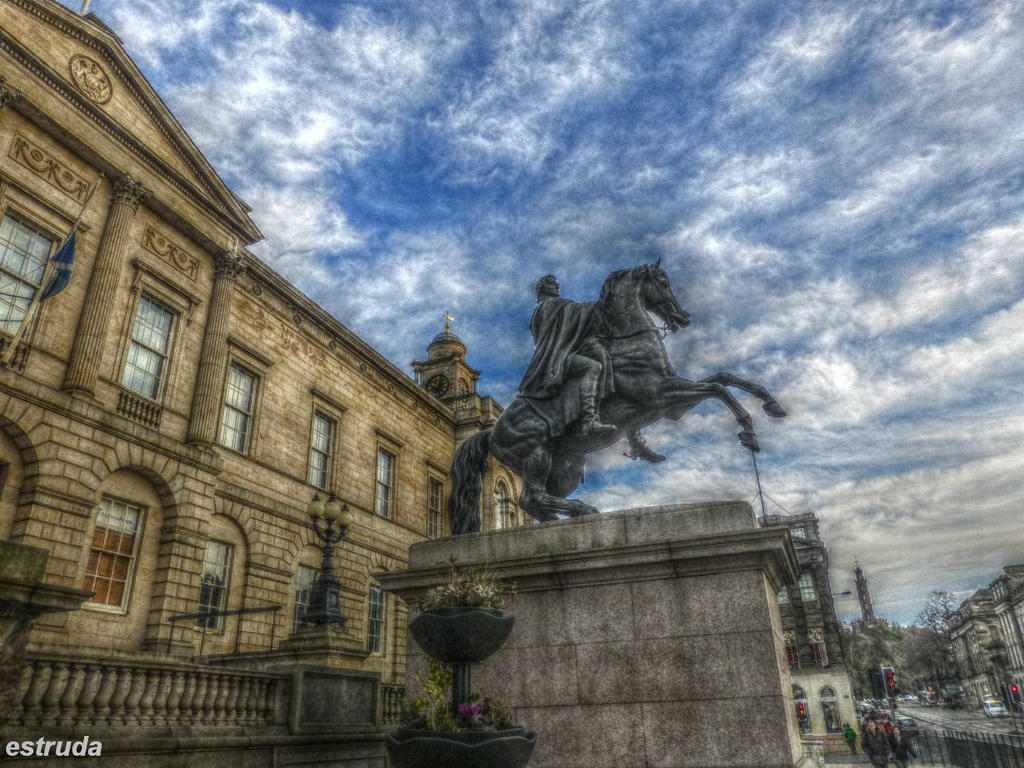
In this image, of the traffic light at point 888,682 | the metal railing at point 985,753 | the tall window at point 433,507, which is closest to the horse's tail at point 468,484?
the metal railing at point 985,753

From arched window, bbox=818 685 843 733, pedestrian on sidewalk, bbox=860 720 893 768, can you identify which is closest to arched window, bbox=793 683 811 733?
arched window, bbox=818 685 843 733

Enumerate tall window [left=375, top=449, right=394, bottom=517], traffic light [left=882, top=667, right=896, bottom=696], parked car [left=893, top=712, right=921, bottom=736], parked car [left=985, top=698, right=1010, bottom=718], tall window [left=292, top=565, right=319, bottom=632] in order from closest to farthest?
1. tall window [left=292, top=565, right=319, bottom=632]
2. parked car [left=893, top=712, right=921, bottom=736]
3. tall window [left=375, top=449, right=394, bottom=517]
4. traffic light [left=882, top=667, right=896, bottom=696]
5. parked car [left=985, top=698, right=1010, bottom=718]

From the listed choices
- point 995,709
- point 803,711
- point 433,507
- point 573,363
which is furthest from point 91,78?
point 995,709

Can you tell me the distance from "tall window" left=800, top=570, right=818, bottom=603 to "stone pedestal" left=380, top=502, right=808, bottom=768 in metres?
43.8

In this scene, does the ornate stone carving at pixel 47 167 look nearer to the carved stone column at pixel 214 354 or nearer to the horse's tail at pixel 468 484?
the carved stone column at pixel 214 354

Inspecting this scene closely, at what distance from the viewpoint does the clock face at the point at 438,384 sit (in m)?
39.2

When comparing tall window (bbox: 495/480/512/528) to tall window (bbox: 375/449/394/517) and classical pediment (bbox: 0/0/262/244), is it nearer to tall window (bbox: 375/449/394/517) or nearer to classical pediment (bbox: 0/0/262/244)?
tall window (bbox: 375/449/394/517)

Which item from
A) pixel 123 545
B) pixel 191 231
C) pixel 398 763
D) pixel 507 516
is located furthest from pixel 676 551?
pixel 507 516

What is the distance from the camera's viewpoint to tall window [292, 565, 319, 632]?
21594 millimetres

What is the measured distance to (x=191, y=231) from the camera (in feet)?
65.0

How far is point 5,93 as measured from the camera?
48.9 ft

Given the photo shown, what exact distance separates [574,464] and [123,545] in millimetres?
13142

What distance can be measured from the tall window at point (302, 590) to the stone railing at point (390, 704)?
906 cm

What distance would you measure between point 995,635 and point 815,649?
59.5m
